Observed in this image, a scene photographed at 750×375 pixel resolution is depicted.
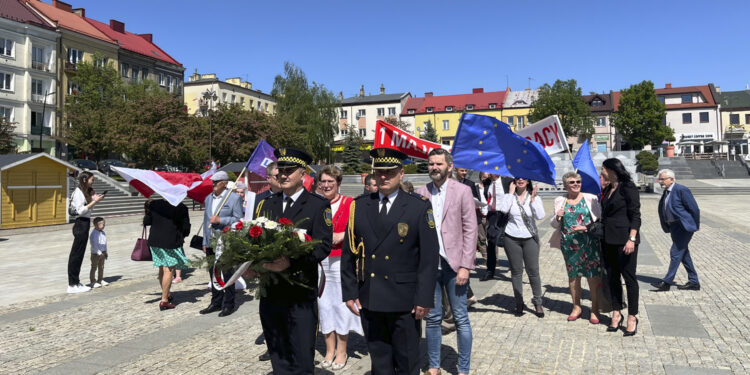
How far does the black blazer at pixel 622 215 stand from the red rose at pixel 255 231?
4.57 metres

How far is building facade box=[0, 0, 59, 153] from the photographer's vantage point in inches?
1849

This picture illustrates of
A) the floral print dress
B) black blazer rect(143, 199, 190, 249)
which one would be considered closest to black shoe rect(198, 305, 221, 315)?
black blazer rect(143, 199, 190, 249)

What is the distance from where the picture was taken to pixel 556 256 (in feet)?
41.5

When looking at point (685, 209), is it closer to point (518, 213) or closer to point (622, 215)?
point (622, 215)

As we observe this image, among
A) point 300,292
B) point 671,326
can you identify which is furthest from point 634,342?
point 300,292

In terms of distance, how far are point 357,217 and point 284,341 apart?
3.50ft

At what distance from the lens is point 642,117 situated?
68.8 m

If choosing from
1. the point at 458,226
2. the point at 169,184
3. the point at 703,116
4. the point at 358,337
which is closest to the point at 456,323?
the point at 458,226

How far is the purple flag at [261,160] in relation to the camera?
8273mm

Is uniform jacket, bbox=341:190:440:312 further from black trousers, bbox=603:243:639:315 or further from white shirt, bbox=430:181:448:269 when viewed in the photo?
black trousers, bbox=603:243:639:315

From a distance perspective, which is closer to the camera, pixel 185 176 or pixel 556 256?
pixel 185 176

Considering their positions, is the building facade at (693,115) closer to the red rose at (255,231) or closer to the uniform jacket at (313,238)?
the uniform jacket at (313,238)

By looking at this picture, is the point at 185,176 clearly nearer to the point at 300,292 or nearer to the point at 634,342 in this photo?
the point at 300,292

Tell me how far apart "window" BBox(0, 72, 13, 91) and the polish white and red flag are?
5070cm
